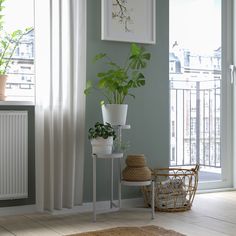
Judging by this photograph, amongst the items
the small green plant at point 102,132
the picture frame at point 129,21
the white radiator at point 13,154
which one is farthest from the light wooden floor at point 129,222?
the picture frame at point 129,21

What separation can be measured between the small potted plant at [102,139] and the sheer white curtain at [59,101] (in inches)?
10.4

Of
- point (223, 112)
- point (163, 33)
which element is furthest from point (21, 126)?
point (223, 112)

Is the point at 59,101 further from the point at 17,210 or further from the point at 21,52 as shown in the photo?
the point at 17,210

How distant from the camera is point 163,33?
14.0 ft

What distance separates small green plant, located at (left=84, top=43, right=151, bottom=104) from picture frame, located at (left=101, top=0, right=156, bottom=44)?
192 millimetres

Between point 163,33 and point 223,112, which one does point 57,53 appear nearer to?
point 163,33

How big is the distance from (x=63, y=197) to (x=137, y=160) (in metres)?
0.63

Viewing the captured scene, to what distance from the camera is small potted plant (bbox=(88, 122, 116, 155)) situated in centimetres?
353

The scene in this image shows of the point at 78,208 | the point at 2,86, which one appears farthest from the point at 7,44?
the point at 78,208

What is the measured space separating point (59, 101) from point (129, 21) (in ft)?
2.95

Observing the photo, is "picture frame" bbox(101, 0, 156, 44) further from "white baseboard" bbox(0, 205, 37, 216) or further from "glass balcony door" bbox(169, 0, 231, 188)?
"white baseboard" bbox(0, 205, 37, 216)

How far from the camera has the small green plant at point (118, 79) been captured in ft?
12.1

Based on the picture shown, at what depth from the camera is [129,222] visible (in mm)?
3467

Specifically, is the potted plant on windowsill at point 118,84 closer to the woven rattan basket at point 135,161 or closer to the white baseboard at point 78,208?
the woven rattan basket at point 135,161
